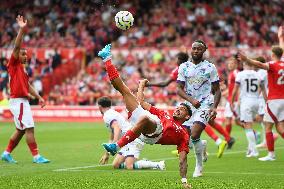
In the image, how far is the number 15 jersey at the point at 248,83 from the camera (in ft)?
68.4

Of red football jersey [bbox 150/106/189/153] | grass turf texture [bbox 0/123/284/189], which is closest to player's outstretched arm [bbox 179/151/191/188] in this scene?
grass turf texture [bbox 0/123/284/189]

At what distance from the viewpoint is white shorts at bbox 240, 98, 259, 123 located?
20.6m

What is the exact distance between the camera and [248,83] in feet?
68.9

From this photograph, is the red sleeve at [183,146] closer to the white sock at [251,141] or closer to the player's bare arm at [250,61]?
the player's bare arm at [250,61]

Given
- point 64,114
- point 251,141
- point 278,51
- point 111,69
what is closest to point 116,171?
point 111,69

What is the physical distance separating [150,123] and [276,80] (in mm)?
5540

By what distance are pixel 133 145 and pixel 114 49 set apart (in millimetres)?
24066

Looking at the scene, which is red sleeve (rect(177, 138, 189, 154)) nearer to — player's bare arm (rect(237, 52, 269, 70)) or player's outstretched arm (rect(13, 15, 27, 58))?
player's bare arm (rect(237, 52, 269, 70))

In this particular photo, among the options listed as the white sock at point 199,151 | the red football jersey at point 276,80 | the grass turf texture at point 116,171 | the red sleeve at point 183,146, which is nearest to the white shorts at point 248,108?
the grass turf texture at point 116,171

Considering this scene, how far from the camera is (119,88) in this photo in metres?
13.9

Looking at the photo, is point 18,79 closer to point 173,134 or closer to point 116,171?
point 116,171

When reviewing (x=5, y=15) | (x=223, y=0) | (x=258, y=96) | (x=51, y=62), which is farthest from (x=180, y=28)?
(x=258, y=96)

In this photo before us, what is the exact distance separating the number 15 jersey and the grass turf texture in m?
1.52

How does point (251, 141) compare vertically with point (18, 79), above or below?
below
